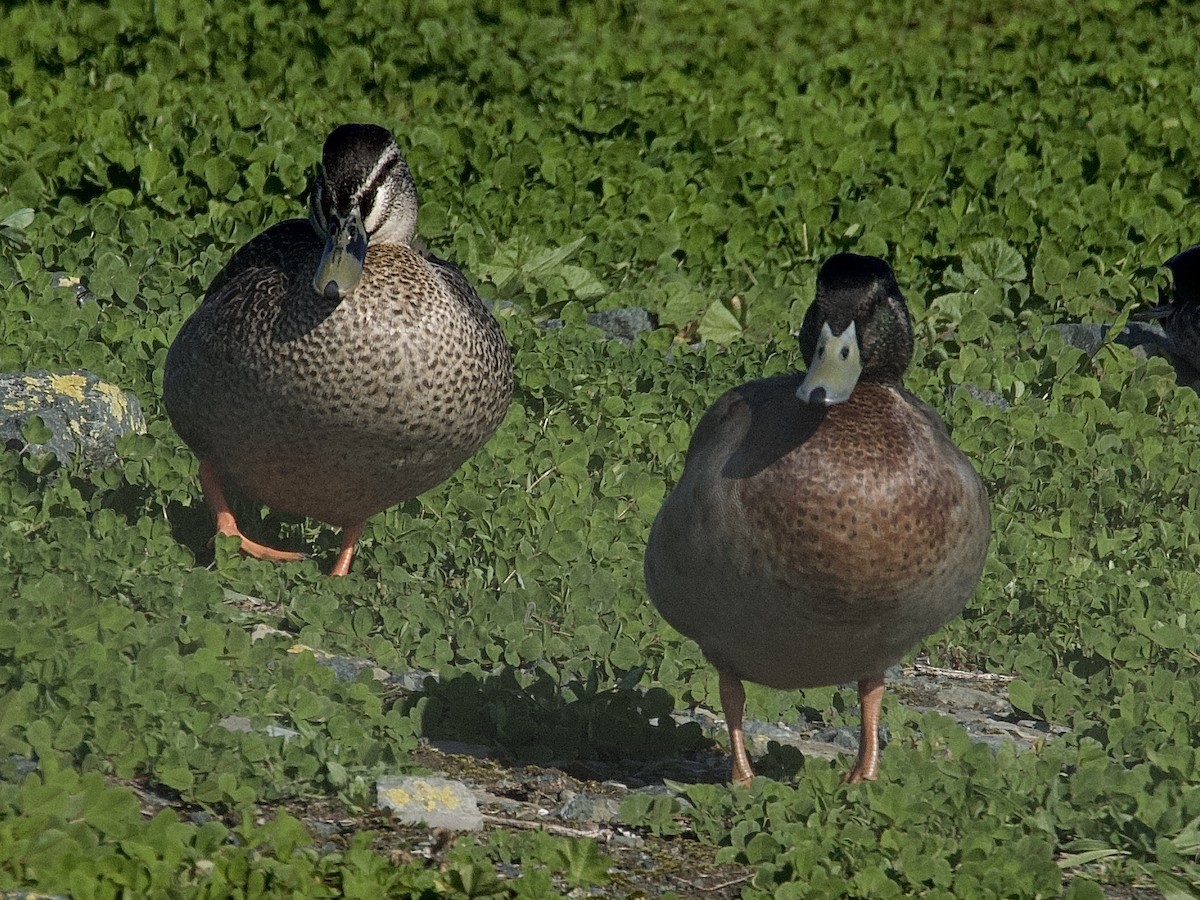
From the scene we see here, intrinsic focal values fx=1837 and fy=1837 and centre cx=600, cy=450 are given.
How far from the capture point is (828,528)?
382 cm

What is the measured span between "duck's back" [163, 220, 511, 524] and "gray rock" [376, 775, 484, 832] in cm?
156

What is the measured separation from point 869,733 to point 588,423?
2405 mm

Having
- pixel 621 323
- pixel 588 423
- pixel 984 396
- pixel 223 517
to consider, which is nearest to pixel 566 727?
pixel 223 517

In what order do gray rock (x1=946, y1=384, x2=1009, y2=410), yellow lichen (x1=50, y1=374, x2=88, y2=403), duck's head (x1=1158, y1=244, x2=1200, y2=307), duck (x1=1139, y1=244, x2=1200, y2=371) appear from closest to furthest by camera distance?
1. yellow lichen (x1=50, y1=374, x2=88, y2=403)
2. gray rock (x1=946, y1=384, x2=1009, y2=410)
3. duck (x1=1139, y1=244, x2=1200, y2=371)
4. duck's head (x1=1158, y1=244, x2=1200, y2=307)

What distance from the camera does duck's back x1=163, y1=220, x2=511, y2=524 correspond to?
5051 millimetres

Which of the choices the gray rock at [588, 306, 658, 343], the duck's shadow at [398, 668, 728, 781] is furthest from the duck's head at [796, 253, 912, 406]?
the gray rock at [588, 306, 658, 343]

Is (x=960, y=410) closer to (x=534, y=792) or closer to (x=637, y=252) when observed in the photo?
(x=637, y=252)

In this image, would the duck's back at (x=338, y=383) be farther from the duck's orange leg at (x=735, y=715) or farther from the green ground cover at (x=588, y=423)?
the duck's orange leg at (x=735, y=715)

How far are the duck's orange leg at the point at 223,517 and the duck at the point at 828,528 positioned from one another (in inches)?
61.8

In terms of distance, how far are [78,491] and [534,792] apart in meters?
1.92

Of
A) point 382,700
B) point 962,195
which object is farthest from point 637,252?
point 382,700

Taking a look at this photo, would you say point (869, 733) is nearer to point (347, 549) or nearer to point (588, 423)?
point (347, 549)

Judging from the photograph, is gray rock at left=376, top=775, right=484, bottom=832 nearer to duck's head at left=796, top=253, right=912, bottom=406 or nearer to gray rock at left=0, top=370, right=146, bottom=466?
duck's head at left=796, top=253, right=912, bottom=406

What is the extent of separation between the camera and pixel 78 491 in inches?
206
